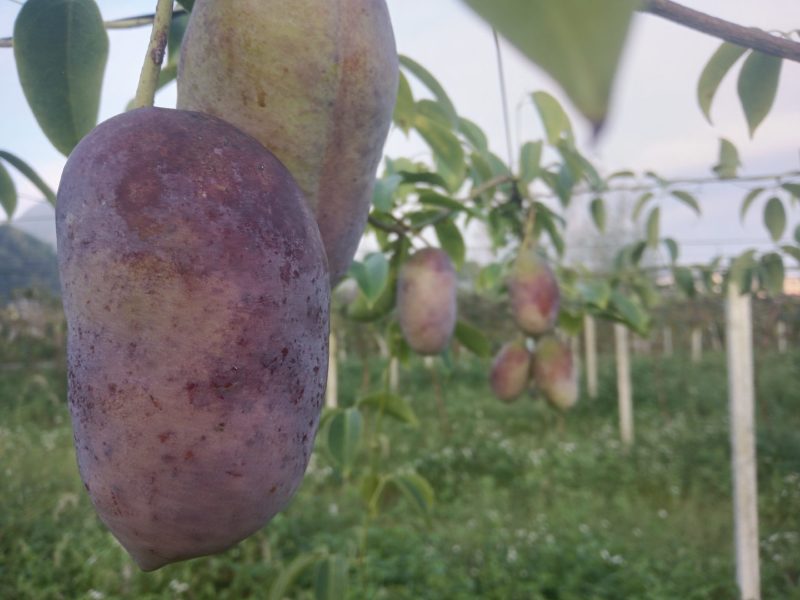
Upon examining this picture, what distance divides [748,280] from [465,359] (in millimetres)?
5837

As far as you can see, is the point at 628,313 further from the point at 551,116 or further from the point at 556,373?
the point at 551,116

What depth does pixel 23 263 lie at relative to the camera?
8312 mm

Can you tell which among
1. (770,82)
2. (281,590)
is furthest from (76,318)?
(281,590)

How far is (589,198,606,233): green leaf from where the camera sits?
1.67 m

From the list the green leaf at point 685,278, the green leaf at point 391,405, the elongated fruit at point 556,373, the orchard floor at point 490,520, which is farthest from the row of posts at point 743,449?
the green leaf at point 391,405

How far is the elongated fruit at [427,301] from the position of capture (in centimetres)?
90

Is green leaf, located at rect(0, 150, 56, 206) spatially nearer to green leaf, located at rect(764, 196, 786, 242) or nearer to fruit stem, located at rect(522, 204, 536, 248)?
fruit stem, located at rect(522, 204, 536, 248)

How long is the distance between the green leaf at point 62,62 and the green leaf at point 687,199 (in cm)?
158

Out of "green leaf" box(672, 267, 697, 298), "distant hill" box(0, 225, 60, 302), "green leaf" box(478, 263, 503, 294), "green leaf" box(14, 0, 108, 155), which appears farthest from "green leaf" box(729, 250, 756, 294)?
"distant hill" box(0, 225, 60, 302)

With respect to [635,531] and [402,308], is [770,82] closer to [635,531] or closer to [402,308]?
[402,308]

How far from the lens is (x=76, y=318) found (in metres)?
0.30

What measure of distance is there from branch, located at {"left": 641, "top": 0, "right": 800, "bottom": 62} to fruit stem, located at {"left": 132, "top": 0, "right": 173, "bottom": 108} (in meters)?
0.20

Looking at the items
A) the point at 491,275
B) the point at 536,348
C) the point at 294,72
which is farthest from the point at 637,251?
the point at 294,72

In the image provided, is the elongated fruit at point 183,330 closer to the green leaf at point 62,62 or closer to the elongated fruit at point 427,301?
the green leaf at point 62,62
